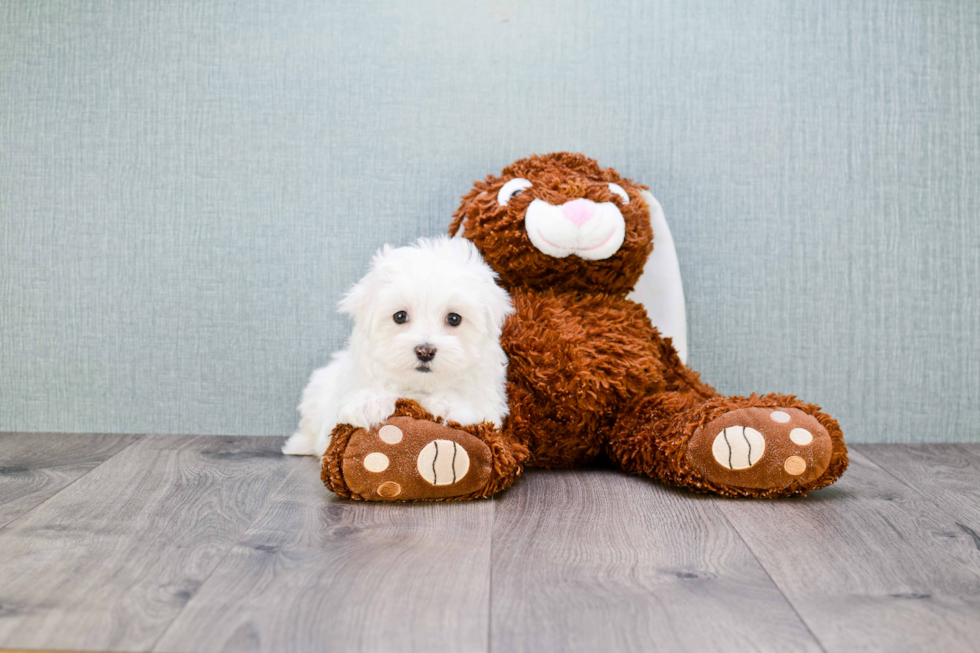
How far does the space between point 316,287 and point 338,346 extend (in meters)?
0.13

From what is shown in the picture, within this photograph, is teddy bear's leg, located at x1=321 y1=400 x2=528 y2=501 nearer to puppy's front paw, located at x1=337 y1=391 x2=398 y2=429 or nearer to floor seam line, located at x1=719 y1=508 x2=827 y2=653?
puppy's front paw, located at x1=337 y1=391 x2=398 y2=429

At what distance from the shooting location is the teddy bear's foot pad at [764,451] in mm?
1067

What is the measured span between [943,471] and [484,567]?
959 millimetres

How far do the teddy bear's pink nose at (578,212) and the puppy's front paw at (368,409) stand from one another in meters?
0.42

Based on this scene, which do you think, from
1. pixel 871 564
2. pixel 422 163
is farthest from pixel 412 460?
pixel 422 163

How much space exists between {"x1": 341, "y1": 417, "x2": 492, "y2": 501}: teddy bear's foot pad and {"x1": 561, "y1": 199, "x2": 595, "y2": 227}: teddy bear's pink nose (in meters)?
0.42

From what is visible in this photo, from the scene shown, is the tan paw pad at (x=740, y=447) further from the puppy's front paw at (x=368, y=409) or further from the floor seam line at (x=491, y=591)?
the puppy's front paw at (x=368, y=409)

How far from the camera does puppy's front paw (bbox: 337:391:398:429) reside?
41.6 inches

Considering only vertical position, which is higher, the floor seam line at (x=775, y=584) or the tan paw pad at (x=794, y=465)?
the tan paw pad at (x=794, y=465)

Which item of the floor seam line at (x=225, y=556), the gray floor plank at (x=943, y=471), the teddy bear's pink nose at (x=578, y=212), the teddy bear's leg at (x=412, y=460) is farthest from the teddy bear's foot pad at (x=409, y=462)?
the gray floor plank at (x=943, y=471)

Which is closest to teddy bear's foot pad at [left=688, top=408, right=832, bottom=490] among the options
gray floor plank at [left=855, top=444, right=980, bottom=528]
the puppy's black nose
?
gray floor plank at [left=855, top=444, right=980, bottom=528]

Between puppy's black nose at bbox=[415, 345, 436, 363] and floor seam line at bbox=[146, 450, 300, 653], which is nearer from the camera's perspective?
floor seam line at bbox=[146, 450, 300, 653]

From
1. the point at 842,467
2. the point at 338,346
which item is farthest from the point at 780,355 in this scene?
the point at 338,346

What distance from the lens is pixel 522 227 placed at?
1.28 metres
